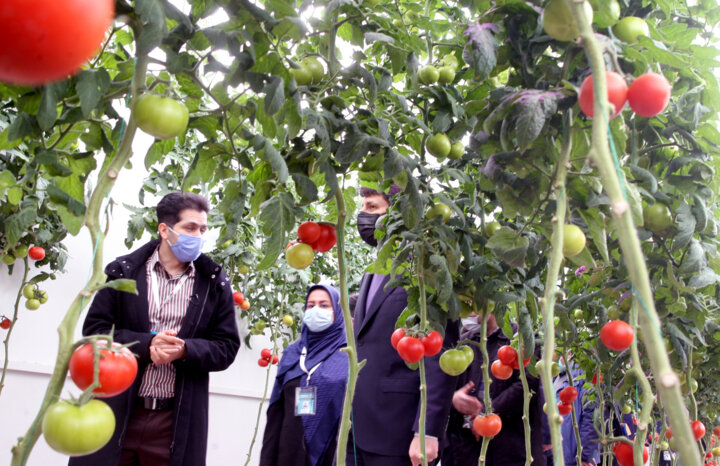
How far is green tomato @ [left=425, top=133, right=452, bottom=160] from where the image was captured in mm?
1254

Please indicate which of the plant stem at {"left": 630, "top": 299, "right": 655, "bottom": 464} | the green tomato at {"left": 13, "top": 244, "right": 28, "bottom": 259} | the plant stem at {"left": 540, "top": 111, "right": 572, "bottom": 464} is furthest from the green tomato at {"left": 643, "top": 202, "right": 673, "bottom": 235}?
the green tomato at {"left": 13, "top": 244, "right": 28, "bottom": 259}

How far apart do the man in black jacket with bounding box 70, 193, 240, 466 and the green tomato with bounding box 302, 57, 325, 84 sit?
35.6 inches

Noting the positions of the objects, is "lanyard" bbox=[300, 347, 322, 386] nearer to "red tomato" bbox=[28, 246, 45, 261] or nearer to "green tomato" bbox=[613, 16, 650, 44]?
"red tomato" bbox=[28, 246, 45, 261]

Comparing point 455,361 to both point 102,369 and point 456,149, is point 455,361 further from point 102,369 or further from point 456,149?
point 102,369

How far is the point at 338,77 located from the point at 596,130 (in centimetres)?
60

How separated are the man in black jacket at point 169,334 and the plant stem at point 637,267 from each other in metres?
1.43

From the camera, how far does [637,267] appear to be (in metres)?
0.56

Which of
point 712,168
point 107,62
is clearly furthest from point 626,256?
point 107,62

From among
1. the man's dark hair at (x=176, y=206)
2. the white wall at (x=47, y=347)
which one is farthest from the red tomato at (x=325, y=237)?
the white wall at (x=47, y=347)

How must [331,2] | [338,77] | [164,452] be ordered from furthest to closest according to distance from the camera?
1. [164,452]
2. [338,77]
3. [331,2]

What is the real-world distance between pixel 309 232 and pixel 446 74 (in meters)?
0.49

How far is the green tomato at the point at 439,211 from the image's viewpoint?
1.31m

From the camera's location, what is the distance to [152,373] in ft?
6.38

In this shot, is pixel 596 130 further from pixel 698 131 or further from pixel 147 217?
pixel 147 217
